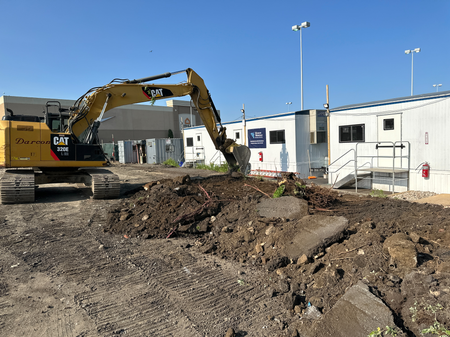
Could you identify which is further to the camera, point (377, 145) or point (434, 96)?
point (377, 145)

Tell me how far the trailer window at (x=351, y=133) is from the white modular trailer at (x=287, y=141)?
2.96m

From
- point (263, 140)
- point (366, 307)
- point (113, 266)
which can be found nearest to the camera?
point (366, 307)

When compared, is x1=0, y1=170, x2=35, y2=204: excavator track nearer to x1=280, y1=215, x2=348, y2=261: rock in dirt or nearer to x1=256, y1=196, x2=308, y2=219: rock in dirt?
x1=256, y1=196, x2=308, y2=219: rock in dirt

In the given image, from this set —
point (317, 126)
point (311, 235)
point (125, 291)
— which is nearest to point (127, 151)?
point (317, 126)

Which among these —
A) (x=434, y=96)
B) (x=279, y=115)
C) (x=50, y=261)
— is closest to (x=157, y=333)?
(x=50, y=261)

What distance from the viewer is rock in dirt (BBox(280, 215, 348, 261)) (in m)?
5.04

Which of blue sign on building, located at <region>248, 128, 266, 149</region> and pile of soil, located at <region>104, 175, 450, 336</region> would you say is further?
blue sign on building, located at <region>248, 128, 266, 149</region>

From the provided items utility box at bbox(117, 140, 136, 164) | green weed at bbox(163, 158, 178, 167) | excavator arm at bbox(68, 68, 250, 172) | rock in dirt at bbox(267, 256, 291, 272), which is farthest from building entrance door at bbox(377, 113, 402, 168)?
utility box at bbox(117, 140, 136, 164)

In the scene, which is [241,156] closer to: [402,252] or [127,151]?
[402,252]

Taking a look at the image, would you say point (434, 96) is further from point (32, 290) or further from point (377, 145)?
point (32, 290)

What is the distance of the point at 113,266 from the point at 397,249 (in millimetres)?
4371

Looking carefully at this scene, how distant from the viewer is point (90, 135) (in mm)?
11406

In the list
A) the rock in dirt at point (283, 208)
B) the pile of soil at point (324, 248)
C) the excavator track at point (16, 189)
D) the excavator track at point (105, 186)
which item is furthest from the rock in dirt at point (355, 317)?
the excavator track at point (16, 189)

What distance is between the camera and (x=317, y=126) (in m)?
17.3
